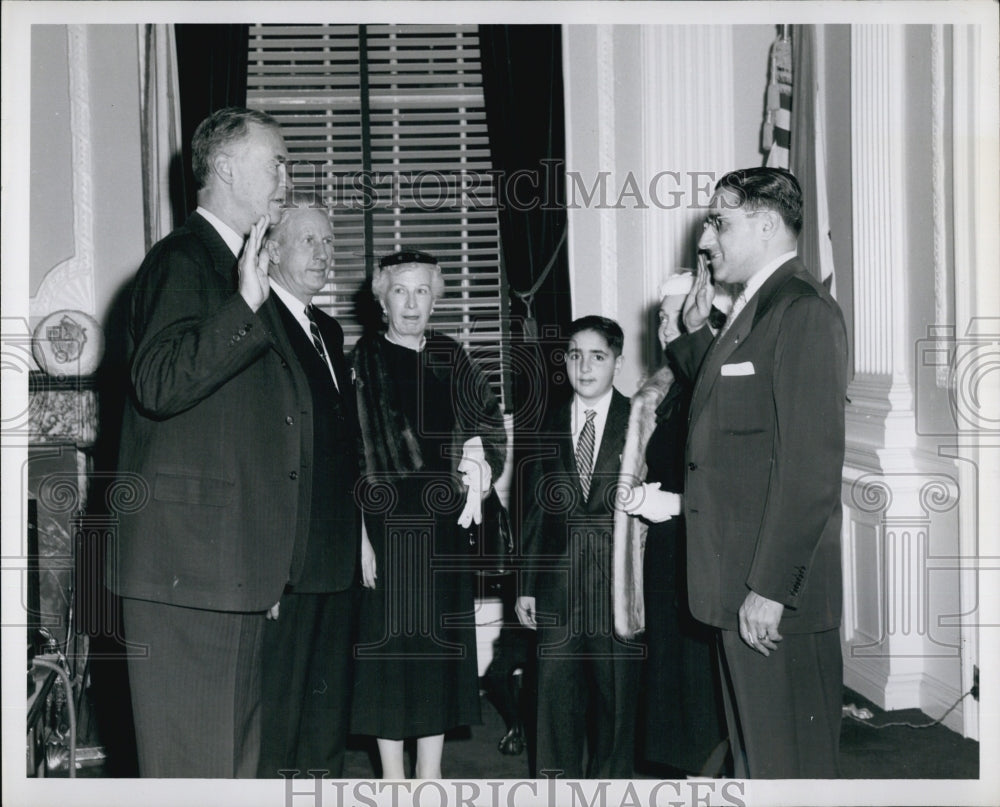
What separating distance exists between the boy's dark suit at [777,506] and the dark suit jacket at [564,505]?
53 cm

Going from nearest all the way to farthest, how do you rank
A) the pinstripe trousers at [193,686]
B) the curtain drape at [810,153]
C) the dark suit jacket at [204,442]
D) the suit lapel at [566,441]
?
1. the dark suit jacket at [204,442]
2. the pinstripe trousers at [193,686]
3. the suit lapel at [566,441]
4. the curtain drape at [810,153]

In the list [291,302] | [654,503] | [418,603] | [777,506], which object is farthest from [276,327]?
[777,506]

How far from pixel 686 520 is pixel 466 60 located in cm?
238

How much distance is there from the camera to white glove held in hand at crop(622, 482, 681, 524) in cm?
316

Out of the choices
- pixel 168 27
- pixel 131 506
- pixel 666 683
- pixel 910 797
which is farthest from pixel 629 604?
pixel 168 27

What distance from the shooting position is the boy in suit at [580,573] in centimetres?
320

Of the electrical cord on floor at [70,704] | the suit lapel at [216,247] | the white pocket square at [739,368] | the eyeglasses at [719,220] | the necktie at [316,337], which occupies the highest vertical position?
the eyeglasses at [719,220]

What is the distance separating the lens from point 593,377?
132 inches

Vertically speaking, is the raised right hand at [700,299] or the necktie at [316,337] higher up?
the raised right hand at [700,299]

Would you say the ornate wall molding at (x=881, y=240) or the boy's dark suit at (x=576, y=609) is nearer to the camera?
the boy's dark suit at (x=576, y=609)

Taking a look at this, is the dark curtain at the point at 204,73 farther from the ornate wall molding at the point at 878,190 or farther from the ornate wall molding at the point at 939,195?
the ornate wall molding at the point at 939,195

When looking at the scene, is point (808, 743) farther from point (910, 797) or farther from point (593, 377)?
point (593, 377)

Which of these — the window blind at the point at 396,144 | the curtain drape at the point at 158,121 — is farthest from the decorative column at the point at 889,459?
the curtain drape at the point at 158,121

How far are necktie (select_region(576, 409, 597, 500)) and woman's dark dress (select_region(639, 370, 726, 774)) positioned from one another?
258 mm
